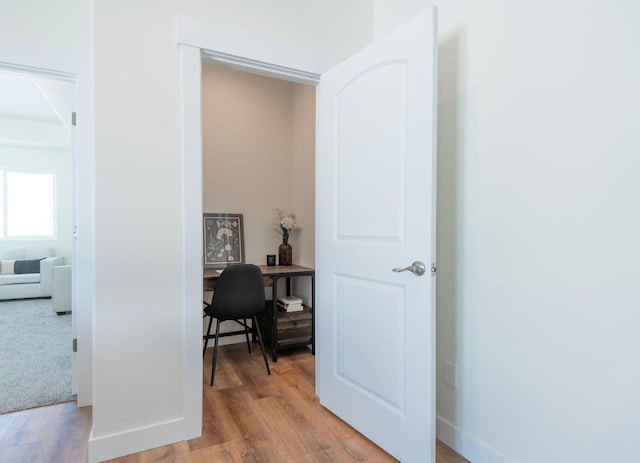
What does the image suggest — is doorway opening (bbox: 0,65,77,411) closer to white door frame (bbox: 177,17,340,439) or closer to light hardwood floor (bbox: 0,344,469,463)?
light hardwood floor (bbox: 0,344,469,463)

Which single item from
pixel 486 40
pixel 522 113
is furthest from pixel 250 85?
pixel 522 113

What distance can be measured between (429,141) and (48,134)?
6817 mm

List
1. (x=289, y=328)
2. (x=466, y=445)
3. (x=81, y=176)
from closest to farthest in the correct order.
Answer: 1. (x=466, y=445)
2. (x=81, y=176)
3. (x=289, y=328)

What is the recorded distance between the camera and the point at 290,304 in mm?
3336

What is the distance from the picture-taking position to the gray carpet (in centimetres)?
235

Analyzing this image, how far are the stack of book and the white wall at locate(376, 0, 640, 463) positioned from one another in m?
1.70

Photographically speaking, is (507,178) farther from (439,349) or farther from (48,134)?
(48,134)

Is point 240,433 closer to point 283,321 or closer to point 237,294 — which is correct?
point 237,294

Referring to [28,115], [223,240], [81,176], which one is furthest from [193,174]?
[28,115]

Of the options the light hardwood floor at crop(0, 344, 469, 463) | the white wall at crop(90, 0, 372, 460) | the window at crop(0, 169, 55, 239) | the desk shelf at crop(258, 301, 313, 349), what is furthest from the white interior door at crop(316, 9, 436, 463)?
the window at crop(0, 169, 55, 239)

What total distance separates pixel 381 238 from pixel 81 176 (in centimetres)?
176

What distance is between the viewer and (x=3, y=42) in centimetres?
186

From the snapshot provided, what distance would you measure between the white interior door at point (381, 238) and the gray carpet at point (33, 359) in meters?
1.81

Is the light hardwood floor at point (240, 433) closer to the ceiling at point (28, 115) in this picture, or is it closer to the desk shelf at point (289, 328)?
the desk shelf at point (289, 328)
